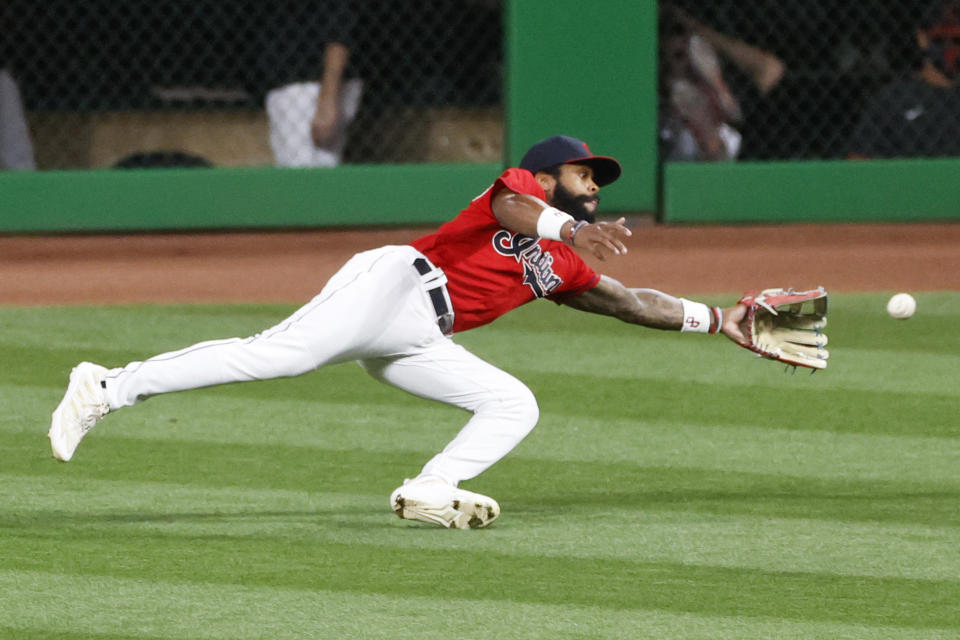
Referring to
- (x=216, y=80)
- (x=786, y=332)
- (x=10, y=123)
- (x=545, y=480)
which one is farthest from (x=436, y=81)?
(x=786, y=332)

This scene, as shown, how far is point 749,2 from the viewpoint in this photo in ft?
36.9

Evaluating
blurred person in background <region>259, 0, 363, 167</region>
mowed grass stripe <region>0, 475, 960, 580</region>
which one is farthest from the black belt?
blurred person in background <region>259, 0, 363, 167</region>

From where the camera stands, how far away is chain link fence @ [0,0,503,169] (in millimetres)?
10852

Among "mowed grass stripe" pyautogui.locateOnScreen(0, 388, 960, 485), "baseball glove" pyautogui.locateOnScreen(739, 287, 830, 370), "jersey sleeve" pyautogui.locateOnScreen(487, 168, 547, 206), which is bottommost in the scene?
"mowed grass stripe" pyautogui.locateOnScreen(0, 388, 960, 485)

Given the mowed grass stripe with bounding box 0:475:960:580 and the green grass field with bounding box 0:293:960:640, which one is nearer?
the green grass field with bounding box 0:293:960:640

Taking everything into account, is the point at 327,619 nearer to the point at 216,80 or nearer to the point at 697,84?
the point at 697,84

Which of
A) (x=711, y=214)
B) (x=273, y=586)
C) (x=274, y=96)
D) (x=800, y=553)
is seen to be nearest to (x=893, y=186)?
(x=711, y=214)

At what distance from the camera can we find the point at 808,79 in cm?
1106

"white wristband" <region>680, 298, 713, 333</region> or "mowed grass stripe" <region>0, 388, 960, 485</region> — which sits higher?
"white wristband" <region>680, 298, 713, 333</region>

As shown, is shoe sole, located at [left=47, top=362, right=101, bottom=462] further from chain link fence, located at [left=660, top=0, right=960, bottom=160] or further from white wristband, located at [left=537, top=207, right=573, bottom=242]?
chain link fence, located at [left=660, top=0, right=960, bottom=160]

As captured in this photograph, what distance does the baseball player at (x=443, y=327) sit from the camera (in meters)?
4.25

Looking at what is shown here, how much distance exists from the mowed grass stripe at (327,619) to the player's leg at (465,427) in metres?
0.66

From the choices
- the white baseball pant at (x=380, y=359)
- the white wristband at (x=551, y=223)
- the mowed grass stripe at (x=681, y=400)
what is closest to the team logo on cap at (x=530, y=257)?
the white baseball pant at (x=380, y=359)

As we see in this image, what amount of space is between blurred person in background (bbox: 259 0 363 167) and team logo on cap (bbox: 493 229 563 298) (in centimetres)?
582
